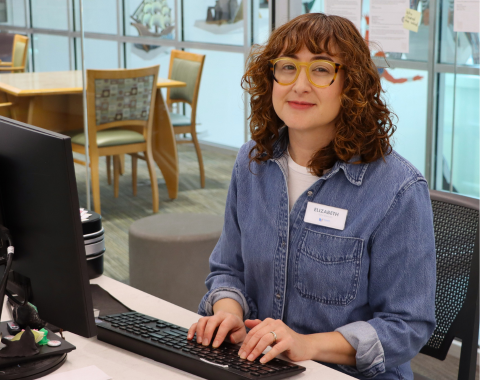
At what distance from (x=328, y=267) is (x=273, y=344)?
9.8 inches

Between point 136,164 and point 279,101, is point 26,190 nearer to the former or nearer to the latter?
point 279,101

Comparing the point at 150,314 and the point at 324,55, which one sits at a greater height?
the point at 324,55

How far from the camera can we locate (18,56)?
3.33 metres

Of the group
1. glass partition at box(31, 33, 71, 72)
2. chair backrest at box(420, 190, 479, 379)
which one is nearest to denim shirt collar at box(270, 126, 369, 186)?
chair backrest at box(420, 190, 479, 379)

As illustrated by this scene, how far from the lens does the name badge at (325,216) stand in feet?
4.18

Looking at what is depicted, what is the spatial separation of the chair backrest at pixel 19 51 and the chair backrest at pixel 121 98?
14.9 inches

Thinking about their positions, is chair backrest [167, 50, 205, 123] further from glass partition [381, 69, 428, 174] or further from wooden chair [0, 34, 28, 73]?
glass partition [381, 69, 428, 174]

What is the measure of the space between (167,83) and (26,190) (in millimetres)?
2526

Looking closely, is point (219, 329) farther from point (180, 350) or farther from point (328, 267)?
point (328, 267)

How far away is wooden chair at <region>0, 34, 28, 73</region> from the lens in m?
3.31

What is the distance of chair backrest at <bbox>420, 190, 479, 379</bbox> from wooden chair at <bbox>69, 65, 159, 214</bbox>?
87.8 inches

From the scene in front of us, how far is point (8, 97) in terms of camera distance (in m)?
3.29

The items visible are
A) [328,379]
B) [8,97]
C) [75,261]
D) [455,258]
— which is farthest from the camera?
[8,97]

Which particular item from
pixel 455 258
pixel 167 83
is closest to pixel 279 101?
pixel 455 258
